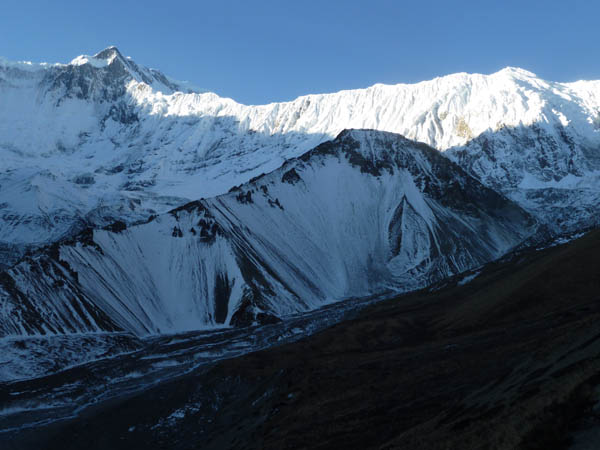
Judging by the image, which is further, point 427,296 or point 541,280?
point 427,296

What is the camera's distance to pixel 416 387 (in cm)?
5184

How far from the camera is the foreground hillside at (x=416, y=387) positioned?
83.6 ft

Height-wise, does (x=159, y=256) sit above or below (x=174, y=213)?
below

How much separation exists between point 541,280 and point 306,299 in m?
106

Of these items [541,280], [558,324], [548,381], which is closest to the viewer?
[548,381]

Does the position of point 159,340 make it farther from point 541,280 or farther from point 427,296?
point 541,280

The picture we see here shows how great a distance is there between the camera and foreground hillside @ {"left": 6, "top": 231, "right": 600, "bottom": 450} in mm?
25484

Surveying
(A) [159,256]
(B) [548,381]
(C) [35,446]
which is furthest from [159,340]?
(B) [548,381]

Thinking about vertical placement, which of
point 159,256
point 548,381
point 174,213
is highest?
point 174,213

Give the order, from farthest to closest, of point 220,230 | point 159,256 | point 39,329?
point 220,230 < point 159,256 < point 39,329

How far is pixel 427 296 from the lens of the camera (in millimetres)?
131875

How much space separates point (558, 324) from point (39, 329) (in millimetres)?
103516

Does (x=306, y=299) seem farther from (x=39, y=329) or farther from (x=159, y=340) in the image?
(x=39, y=329)

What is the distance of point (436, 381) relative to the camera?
51.5 m
